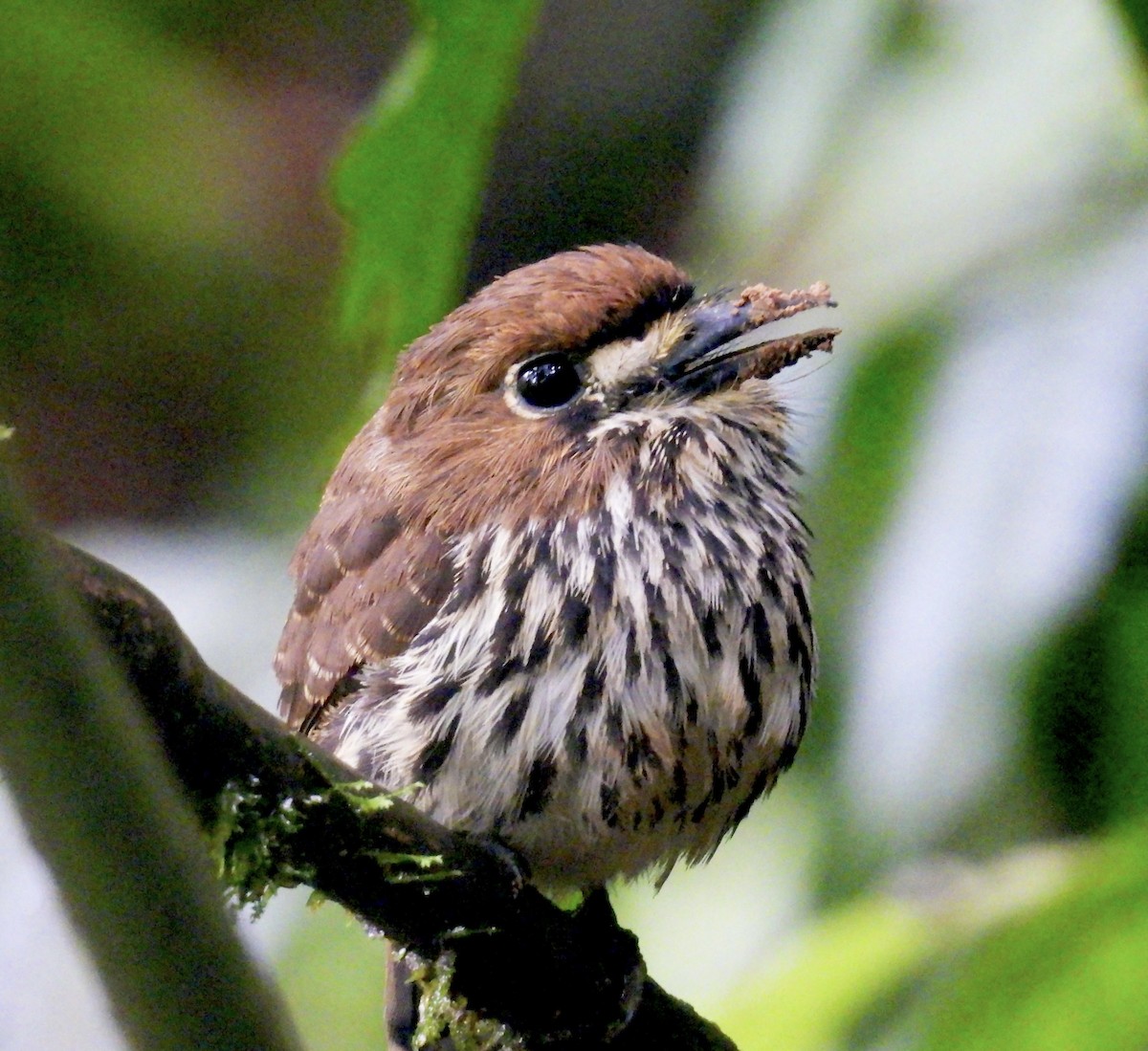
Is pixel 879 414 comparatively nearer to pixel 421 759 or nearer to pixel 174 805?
pixel 421 759

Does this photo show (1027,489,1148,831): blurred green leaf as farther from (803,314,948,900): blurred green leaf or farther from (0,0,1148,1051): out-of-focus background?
(803,314,948,900): blurred green leaf

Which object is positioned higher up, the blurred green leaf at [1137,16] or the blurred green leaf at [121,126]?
the blurred green leaf at [121,126]

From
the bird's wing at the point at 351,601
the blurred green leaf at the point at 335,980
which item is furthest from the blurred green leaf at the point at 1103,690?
the blurred green leaf at the point at 335,980

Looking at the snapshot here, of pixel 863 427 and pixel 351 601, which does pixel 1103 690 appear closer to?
pixel 863 427

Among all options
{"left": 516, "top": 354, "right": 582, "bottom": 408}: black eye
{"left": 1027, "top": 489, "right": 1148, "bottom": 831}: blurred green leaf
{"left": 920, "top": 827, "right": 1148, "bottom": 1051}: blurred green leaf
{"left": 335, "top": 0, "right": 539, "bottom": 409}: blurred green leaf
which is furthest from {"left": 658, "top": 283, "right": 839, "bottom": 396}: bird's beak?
{"left": 920, "top": 827, "right": 1148, "bottom": 1051}: blurred green leaf

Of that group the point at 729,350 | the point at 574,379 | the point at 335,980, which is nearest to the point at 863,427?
the point at 729,350

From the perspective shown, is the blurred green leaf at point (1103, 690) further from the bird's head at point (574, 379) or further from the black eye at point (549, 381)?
the black eye at point (549, 381)
